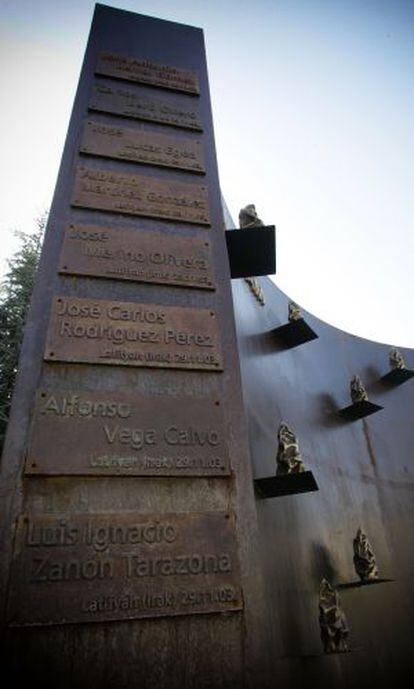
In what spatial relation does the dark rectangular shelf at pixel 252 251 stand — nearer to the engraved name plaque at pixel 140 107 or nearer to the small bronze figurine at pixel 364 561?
the engraved name plaque at pixel 140 107

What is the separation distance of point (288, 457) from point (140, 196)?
3333 mm

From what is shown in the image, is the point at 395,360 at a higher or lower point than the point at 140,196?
higher

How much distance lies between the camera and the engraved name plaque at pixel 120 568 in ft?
7.84

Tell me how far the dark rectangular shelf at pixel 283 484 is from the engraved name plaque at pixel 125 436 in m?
1.48

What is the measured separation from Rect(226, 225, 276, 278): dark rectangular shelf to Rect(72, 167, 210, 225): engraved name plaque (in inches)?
18.5

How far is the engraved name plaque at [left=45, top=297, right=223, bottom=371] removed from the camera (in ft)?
10.8

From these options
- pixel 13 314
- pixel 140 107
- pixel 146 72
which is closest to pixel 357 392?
pixel 140 107

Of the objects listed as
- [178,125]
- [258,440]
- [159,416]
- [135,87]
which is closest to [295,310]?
[258,440]

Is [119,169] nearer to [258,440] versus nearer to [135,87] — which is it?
[135,87]

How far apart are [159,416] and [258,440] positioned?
2261mm

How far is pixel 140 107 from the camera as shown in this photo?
16.7 ft

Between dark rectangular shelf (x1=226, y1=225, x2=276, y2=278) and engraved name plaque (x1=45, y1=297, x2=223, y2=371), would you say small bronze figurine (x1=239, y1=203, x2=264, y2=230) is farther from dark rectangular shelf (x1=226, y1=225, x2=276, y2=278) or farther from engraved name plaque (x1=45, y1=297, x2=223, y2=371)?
engraved name plaque (x1=45, y1=297, x2=223, y2=371)

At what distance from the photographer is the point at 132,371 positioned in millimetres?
3318

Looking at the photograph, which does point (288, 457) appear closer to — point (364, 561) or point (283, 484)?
point (283, 484)
